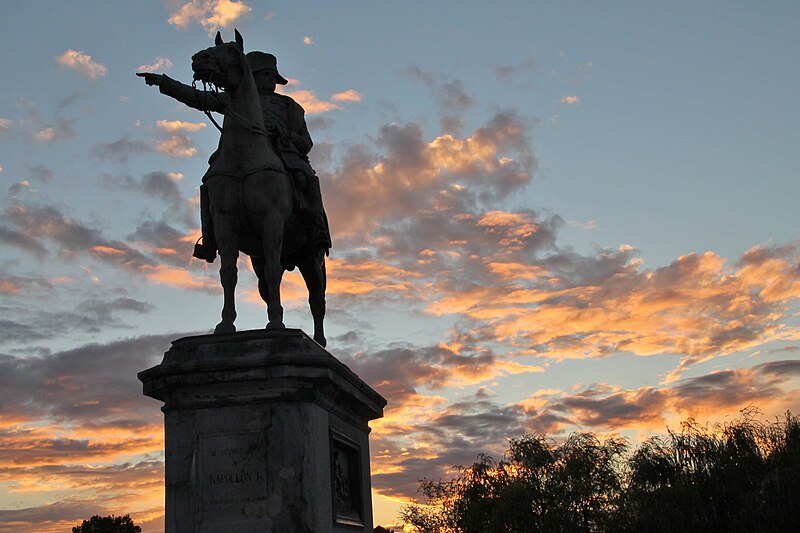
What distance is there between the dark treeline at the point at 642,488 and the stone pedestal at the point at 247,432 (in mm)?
33793

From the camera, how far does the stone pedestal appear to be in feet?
30.1

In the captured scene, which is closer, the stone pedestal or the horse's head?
the stone pedestal

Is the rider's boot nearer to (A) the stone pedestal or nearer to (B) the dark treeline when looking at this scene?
(A) the stone pedestal

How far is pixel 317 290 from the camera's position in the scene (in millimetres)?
12805

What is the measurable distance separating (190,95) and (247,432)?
12.9 feet

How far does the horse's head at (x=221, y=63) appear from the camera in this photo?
10.3 metres

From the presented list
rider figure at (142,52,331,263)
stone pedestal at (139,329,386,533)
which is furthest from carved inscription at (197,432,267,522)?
rider figure at (142,52,331,263)

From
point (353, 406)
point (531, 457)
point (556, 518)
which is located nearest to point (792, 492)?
point (556, 518)

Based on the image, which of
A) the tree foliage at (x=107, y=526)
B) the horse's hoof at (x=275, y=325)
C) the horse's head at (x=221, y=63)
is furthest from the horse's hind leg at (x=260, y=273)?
the tree foliage at (x=107, y=526)

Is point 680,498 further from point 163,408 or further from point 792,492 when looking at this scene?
point 163,408

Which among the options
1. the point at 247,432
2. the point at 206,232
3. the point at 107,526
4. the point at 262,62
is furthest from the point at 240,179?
the point at 107,526

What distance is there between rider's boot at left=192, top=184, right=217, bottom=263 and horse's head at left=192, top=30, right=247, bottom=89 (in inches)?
50.6

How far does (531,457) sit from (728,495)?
12.2m

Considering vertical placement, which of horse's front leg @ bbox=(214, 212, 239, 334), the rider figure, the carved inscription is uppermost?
the rider figure
